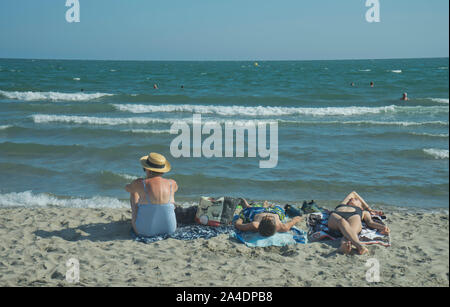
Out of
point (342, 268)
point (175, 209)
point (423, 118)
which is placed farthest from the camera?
point (423, 118)

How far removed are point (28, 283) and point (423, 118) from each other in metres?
15.6

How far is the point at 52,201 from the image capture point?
793cm

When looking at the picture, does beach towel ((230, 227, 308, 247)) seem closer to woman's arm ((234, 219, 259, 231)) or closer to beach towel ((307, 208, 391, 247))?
woman's arm ((234, 219, 259, 231))

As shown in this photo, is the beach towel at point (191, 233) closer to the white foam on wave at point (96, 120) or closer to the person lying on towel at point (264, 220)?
the person lying on towel at point (264, 220)

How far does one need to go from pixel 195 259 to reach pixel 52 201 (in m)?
3.92

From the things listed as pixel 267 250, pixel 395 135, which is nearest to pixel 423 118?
pixel 395 135

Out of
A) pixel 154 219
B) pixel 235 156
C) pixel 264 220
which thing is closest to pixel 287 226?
pixel 264 220

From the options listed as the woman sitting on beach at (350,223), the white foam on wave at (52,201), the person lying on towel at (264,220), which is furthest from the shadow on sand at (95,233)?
the woman sitting on beach at (350,223)

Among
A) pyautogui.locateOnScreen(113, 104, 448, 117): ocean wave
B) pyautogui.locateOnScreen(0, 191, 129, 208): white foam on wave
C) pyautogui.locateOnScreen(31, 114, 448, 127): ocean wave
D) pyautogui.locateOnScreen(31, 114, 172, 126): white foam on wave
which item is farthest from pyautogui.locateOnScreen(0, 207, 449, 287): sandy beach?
pyautogui.locateOnScreen(113, 104, 448, 117): ocean wave

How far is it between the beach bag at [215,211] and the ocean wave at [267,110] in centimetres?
1274

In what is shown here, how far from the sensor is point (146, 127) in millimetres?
15172

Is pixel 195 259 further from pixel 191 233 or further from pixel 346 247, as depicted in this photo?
pixel 346 247

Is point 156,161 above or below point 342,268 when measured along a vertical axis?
above
